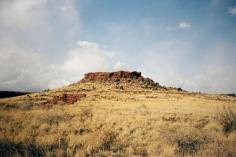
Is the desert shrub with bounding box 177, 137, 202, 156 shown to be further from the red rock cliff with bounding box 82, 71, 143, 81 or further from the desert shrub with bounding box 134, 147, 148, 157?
the red rock cliff with bounding box 82, 71, 143, 81

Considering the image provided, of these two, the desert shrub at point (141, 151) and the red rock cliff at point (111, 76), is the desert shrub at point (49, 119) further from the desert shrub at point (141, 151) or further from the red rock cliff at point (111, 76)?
the red rock cliff at point (111, 76)

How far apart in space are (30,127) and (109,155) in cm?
458

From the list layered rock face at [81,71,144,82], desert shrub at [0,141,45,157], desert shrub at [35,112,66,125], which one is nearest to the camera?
desert shrub at [0,141,45,157]

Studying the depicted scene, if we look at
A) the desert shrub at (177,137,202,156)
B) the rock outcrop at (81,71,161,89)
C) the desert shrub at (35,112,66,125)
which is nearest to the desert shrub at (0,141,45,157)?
the desert shrub at (35,112,66,125)

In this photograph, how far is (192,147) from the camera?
29.4 feet

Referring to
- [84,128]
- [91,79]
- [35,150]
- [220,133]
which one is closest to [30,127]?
[84,128]

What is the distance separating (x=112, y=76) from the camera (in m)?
66.8

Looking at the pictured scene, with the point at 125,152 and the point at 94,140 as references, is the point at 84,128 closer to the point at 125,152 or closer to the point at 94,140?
the point at 94,140

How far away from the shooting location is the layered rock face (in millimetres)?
66250

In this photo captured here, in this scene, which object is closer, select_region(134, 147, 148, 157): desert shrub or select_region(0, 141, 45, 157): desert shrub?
select_region(0, 141, 45, 157): desert shrub

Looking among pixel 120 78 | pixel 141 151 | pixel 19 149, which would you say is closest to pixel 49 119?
pixel 19 149

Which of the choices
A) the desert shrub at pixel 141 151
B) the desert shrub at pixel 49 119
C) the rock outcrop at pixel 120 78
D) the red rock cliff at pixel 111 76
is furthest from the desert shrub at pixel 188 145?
the red rock cliff at pixel 111 76

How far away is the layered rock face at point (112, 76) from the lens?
66.2m

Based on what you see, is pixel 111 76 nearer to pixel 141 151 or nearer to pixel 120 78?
pixel 120 78
